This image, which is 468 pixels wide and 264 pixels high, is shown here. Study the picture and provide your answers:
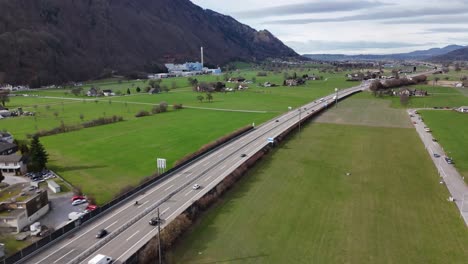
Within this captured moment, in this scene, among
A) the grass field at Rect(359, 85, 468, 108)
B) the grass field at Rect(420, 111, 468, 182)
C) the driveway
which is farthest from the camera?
the grass field at Rect(359, 85, 468, 108)

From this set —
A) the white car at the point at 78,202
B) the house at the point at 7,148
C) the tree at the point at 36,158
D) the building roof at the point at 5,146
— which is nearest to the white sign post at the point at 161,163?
the white car at the point at 78,202

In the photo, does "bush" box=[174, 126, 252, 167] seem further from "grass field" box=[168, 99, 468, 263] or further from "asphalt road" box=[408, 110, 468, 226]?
"asphalt road" box=[408, 110, 468, 226]

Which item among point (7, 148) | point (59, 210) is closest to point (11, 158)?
point (7, 148)

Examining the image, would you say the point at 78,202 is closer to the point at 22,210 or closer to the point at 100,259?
the point at 22,210

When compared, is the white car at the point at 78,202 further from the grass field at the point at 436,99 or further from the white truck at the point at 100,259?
the grass field at the point at 436,99

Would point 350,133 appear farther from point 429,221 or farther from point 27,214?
point 27,214

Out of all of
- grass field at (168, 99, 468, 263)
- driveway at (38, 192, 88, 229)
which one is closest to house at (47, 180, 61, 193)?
driveway at (38, 192, 88, 229)
